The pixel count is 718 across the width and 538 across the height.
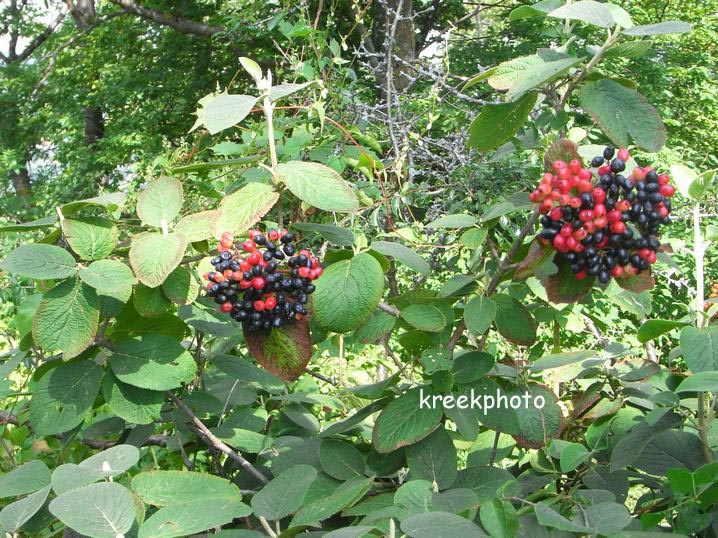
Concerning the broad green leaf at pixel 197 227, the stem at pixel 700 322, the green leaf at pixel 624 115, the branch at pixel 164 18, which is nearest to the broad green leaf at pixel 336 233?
the broad green leaf at pixel 197 227

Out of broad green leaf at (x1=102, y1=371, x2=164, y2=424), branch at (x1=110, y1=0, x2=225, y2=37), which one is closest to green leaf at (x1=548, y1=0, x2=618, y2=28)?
broad green leaf at (x1=102, y1=371, x2=164, y2=424)

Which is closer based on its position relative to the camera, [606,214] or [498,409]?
[606,214]

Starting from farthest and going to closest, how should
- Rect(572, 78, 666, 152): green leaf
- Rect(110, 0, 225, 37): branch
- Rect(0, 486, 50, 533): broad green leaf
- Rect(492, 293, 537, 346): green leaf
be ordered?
Rect(110, 0, 225, 37): branch
Rect(492, 293, 537, 346): green leaf
Rect(572, 78, 666, 152): green leaf
Rect(0, 486, 50, 533): broad green leaf

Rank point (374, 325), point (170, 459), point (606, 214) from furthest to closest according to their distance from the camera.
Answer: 1. point (170, 459)
2. point (374, 325)
3. point (606, 214)

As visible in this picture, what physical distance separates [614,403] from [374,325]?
0.41 metres

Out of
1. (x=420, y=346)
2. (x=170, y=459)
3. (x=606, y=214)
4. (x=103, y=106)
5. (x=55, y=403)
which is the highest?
(x=606, y=214)

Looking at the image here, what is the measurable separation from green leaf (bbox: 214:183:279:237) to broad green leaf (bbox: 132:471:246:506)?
30 centimetres

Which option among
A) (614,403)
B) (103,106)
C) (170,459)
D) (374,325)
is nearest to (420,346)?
(374,325)

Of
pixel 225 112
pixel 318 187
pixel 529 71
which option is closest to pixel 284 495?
pixel 318 187

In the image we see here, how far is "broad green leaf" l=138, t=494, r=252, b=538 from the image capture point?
0.70 m

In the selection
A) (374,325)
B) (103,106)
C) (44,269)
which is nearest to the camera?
(44,269)

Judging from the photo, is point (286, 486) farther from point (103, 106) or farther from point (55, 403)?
point (103, 106)

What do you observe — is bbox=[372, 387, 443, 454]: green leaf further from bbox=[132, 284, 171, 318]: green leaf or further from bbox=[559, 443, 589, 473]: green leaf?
bbox=[132, 284, 171, 318]: green leaf

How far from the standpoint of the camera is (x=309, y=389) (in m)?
1.55
